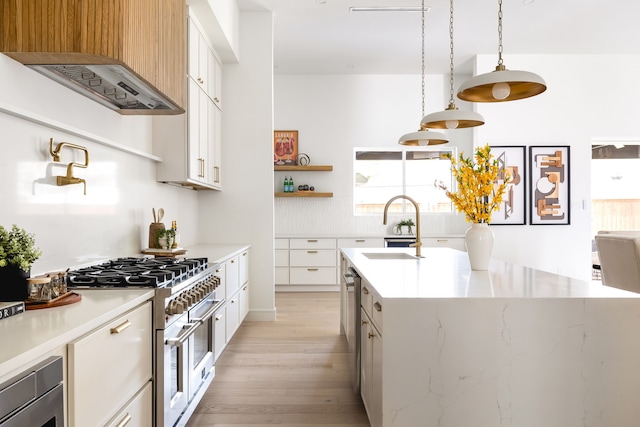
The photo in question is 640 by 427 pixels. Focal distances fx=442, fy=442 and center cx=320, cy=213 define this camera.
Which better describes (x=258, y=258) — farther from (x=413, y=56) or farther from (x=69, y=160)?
(x=413, y=56)

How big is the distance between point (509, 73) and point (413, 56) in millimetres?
4323

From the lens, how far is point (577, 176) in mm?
6145

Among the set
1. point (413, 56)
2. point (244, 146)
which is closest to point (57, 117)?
point (244, 146)

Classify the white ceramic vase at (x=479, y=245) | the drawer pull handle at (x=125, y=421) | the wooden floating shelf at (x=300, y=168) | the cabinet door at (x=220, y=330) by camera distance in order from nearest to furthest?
1. the drawer pull handle at (x=125, y=421)
2. the white ceramic vase at (x=479, y=245)
3. the cabinet door at (x=220, y=330)
4. the wooden floating shelf at (x=300, y=168)

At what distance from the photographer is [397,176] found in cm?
696

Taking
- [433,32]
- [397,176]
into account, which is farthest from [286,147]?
[433,32]

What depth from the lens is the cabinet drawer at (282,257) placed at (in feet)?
20.8

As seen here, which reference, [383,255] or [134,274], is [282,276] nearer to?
[383,255]

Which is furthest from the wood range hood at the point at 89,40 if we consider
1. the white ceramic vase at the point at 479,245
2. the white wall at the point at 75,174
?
the white ceramic vase at the point at 479,245

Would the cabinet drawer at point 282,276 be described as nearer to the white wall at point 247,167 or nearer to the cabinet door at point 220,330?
the white wall at point 247,167

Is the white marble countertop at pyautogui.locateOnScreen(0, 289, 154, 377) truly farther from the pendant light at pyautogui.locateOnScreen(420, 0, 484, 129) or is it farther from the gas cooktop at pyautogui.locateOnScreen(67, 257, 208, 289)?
the pendant light at pyautogui.locateOnScreen(420, 0, 484, 129)

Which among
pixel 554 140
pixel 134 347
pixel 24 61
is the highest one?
pixel 554 140

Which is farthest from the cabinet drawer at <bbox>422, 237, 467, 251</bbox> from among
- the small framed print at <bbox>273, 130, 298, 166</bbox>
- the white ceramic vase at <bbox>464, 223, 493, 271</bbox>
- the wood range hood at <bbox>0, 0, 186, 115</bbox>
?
the wood range hood at <bbox>0, 0, 186, 115</bbox>

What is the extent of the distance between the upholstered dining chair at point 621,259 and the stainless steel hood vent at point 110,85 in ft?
10.5
